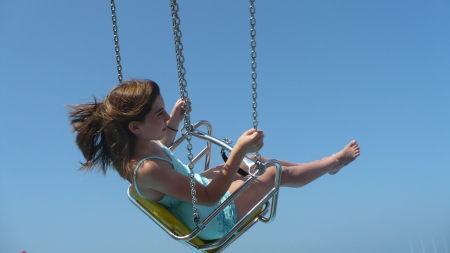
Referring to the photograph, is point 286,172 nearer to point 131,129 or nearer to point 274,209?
point 274,209

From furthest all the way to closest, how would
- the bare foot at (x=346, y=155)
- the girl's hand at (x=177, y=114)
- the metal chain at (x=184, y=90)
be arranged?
the bare foot at (x=346, y=155)
the girl's hand at (x=177, y=114)
the metal chain at (x=184, y=90)

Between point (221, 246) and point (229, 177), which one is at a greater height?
point (229, 177)

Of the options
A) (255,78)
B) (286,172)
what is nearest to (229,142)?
(286,172)

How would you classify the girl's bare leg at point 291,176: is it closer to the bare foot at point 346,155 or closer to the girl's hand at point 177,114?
the bare foot at point 346,155

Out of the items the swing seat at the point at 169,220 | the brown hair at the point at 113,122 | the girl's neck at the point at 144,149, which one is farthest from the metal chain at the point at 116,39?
the swing seat at the point at 169,220

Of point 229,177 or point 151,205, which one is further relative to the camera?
point 151,205

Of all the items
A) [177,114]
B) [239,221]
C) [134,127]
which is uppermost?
[177,114]

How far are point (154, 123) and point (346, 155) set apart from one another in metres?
1.76

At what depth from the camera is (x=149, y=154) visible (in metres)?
2.81

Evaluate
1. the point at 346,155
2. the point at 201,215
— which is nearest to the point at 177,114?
the point at 201,215

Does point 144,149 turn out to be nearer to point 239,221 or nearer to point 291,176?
point 239,221

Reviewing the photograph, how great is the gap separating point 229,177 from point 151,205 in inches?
19.8

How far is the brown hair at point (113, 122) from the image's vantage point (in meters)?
2.82

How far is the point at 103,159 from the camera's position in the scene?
297 centimetres
